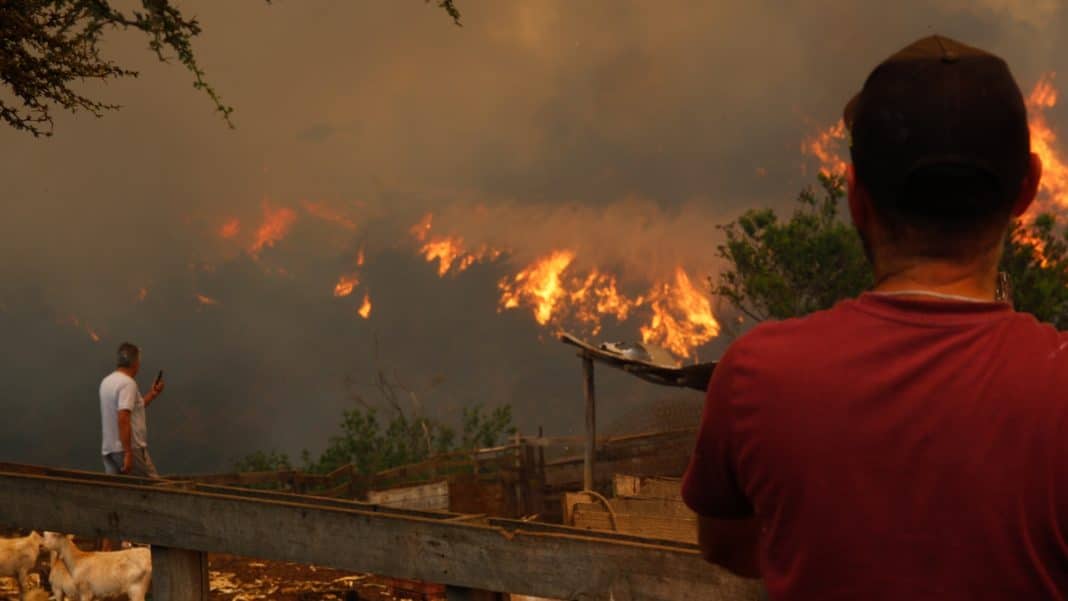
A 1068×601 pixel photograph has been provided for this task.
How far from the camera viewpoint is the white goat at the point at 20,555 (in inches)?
265

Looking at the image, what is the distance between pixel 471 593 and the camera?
12.5 ft

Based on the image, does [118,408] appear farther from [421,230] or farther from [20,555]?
[421,230]

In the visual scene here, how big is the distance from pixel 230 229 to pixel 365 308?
62.5 feet

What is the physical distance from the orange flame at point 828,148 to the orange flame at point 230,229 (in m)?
67.5

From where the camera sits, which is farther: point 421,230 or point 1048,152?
point 421,230

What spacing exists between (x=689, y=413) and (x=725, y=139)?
10014 cm

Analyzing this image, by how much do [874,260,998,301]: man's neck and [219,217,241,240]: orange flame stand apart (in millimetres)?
134623

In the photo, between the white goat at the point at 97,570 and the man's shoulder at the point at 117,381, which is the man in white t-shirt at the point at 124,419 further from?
the white goat at the point at 97,570

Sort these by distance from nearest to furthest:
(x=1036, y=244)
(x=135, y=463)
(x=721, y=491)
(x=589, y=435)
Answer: (x=721, y=491) < (x=135, y=463) < (x=589, y=435) < (x=1036, y=244)

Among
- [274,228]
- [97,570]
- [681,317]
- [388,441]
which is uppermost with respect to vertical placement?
[274,228]

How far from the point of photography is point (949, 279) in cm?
154

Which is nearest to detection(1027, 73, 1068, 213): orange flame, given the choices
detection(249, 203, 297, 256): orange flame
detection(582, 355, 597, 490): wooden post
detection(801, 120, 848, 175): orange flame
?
detection(801, 120, 848, 175): orange flame

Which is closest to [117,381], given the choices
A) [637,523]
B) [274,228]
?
[637,523]

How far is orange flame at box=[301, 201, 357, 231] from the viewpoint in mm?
141875
